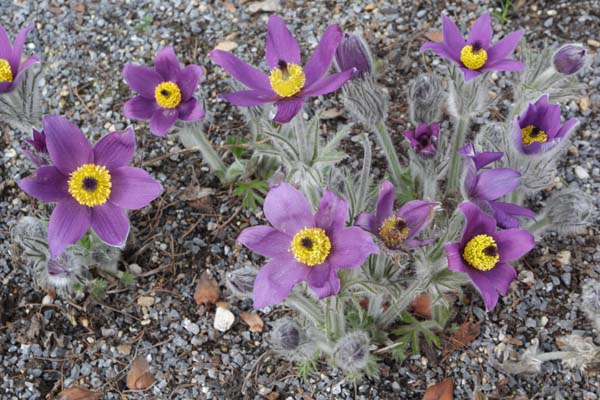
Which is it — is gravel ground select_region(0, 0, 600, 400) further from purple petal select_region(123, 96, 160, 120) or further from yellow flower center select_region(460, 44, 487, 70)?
yellow flower center select_region(460, 44, 487, 70)

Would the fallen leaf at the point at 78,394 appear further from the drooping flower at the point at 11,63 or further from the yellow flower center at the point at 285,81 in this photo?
the yellow flower center at the point at 285,81

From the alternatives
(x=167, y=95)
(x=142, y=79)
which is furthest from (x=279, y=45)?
(x=142, y=79)

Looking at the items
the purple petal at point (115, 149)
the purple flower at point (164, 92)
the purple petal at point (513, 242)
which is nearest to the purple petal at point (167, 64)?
the purple flower at point (164, 92)

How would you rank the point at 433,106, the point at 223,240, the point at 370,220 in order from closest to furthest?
the point at 370,220 → the point at 433,106 → the point at 223,240

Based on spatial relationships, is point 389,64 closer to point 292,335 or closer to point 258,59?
point 258,59

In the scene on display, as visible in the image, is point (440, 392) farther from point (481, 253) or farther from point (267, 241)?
point (267, 241)

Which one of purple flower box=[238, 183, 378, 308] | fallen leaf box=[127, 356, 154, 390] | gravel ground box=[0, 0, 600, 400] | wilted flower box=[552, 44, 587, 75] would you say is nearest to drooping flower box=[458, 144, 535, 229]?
purple flower box=[238, 183, 378, 308]

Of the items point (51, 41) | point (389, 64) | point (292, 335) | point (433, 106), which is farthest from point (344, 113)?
point (51, 41)

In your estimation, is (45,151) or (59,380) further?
(59,380)
